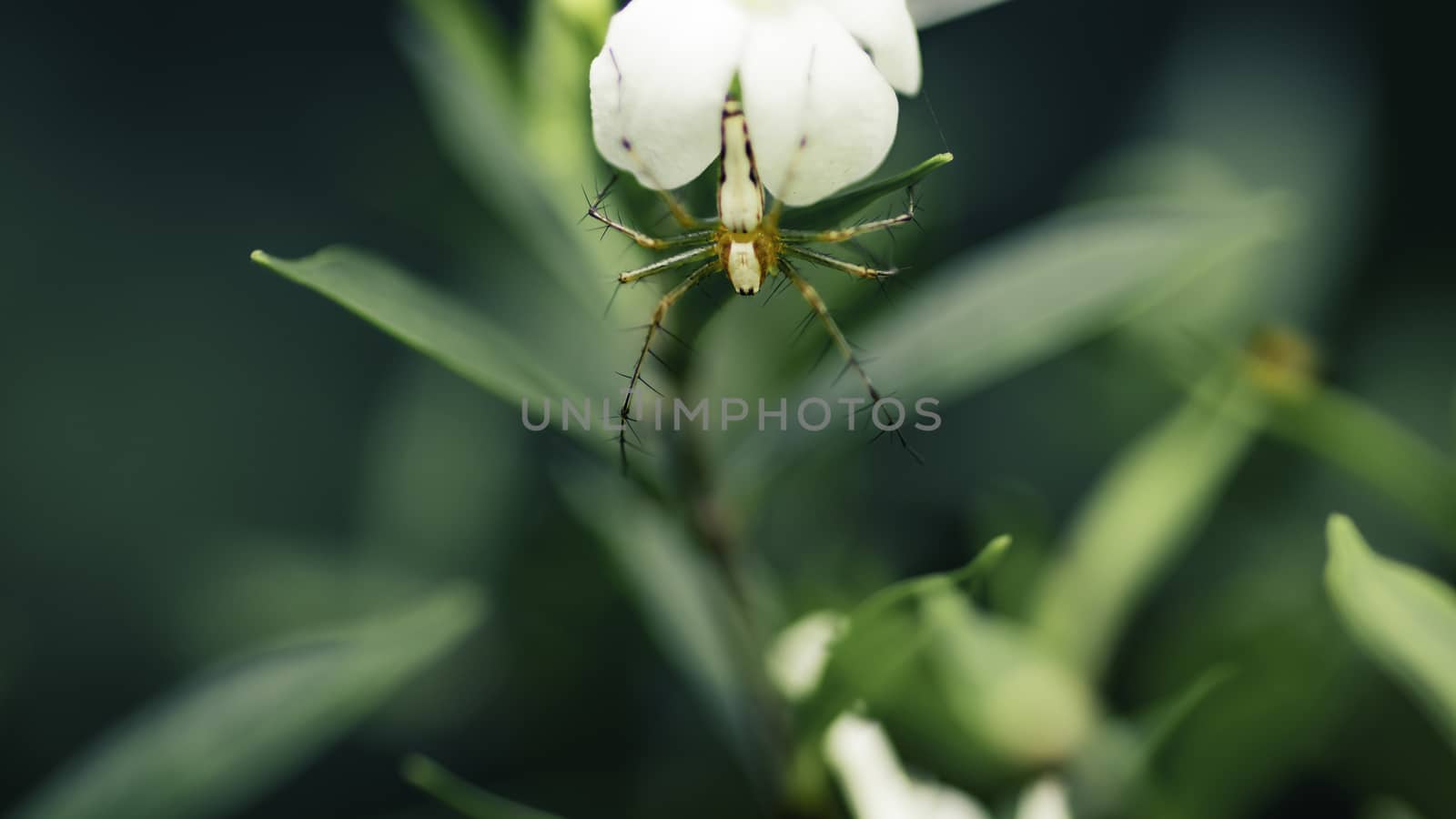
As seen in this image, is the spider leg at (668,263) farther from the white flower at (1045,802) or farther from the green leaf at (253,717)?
the white flower at (1045,802)

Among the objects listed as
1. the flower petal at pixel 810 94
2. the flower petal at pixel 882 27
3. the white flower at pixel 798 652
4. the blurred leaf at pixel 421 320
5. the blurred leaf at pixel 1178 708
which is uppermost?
the blurred leaf at pixel 421 320

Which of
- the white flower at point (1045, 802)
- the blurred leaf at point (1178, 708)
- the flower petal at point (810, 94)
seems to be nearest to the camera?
the flower petal at point (810, 94)

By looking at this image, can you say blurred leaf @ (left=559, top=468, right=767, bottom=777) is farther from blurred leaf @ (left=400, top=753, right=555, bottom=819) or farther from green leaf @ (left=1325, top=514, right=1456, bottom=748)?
green leaf @ (left=1325, top=514, right=1456, bottom=748)

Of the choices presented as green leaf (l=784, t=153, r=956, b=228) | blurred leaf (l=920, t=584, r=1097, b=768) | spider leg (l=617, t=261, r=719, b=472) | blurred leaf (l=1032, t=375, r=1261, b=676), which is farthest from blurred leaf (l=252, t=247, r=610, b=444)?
blurred leaf (l=1032, t=375, r=1261, b=676)

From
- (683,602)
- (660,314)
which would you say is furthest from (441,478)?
(660,314)

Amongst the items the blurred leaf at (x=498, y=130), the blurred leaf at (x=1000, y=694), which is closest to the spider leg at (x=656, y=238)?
the blurred leaf at (x=498, y=130)

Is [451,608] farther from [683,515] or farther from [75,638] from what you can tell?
[75,638]
